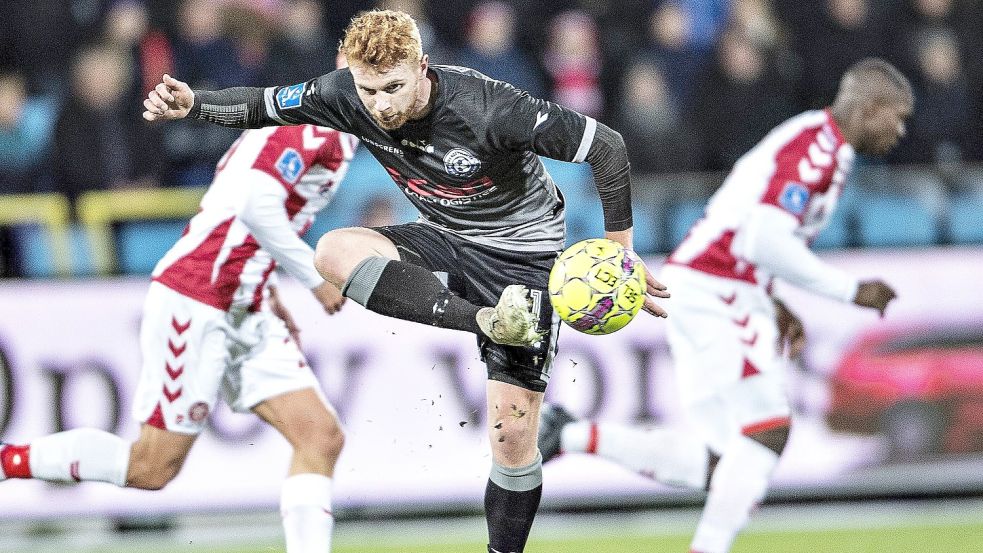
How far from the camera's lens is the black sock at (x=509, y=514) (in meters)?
4.91

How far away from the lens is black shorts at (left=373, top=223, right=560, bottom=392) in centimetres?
475

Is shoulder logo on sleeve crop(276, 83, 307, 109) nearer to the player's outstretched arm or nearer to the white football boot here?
the player's outstretched arm

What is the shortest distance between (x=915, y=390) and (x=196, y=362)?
12.7 feet

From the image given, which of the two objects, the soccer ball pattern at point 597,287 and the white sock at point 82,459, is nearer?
the soccer ball pattern at point 597,287

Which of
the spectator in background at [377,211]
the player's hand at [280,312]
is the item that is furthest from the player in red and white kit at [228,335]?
the spectator in background at [377,211]

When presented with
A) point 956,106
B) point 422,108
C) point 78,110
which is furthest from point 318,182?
point 956,106

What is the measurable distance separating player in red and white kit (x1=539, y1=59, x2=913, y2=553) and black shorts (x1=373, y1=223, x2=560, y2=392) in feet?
4.49

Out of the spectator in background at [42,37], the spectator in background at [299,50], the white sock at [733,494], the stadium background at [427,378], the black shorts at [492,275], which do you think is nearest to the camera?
the black shorts at [492,275]

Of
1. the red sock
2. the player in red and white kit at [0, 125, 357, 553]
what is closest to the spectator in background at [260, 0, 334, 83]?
the player in red and white kit at [0, 125, 357, 553]

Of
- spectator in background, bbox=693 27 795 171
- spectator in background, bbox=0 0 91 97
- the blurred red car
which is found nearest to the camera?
the blurred red car

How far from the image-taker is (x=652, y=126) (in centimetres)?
821

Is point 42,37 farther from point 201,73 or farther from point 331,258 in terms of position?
point 331,258

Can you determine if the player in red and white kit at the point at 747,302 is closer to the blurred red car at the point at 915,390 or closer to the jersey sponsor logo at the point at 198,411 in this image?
the blurred red car at the point at 915,390

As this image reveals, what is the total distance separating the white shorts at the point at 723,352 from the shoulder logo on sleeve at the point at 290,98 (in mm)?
2172
